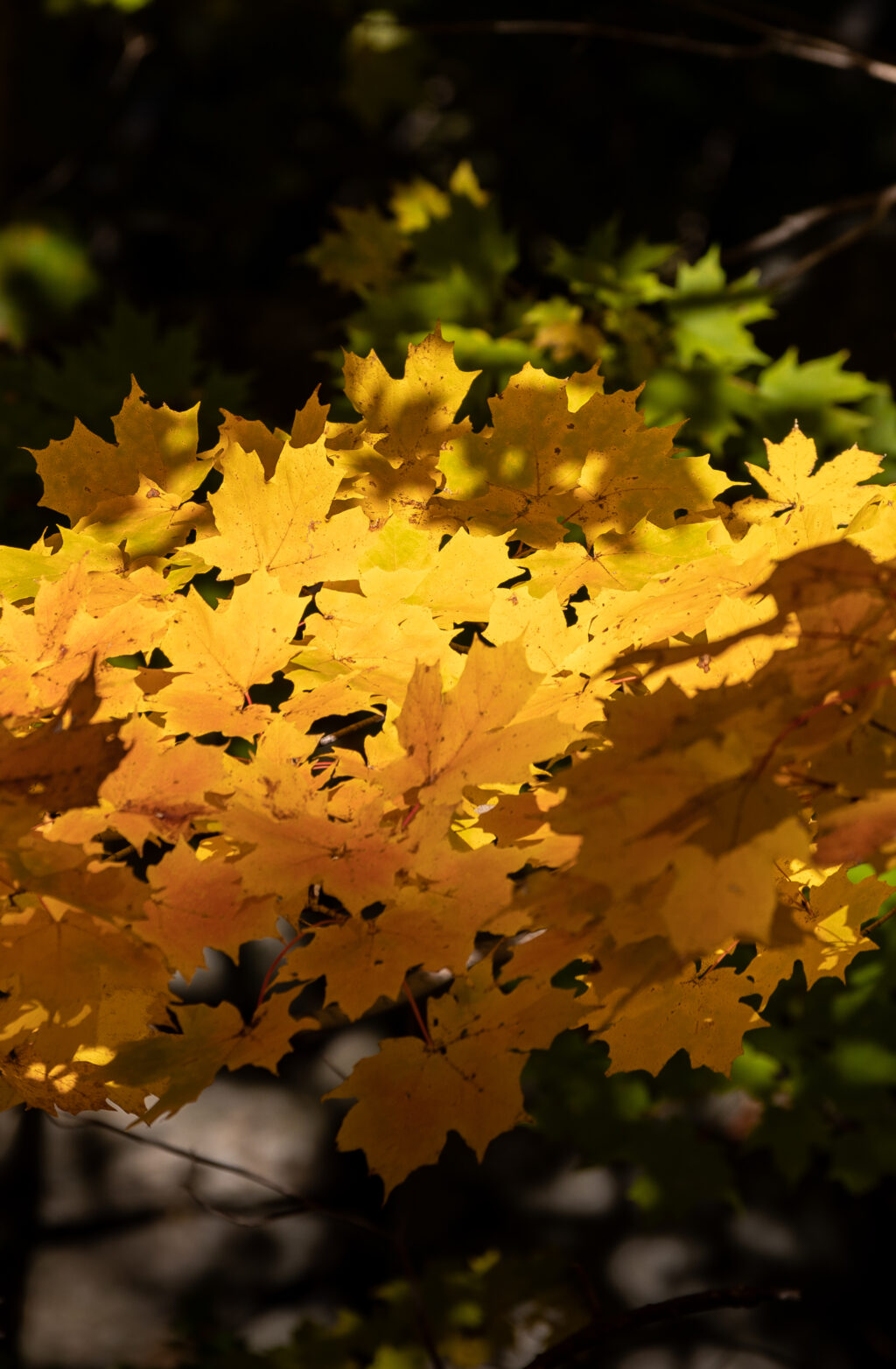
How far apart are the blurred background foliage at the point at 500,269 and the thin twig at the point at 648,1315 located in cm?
51

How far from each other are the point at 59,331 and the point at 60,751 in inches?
126

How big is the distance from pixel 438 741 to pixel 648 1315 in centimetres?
61

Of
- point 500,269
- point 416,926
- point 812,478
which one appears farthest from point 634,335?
point 416,926

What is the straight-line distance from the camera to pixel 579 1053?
146cm

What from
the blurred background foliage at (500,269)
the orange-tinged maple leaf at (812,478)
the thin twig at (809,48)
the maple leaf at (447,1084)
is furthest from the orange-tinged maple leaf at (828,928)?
the thin twig at (809,48)

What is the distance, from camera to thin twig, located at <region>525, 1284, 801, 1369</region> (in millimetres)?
842

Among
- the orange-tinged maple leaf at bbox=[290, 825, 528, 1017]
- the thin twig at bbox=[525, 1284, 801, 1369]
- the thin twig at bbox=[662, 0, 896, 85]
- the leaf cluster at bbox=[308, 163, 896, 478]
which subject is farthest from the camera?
the thin twig at bbox=[662, 0, 896, 85]

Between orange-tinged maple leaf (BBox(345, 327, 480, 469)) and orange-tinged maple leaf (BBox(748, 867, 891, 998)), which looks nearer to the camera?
orange-tinged maple leaf (BBox(748, 867, 891, 998))

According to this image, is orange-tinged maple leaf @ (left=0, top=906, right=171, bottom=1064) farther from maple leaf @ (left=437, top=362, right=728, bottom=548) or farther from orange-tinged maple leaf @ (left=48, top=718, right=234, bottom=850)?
maple leaf @ (left=437, top=362, right=728, bottom=548)

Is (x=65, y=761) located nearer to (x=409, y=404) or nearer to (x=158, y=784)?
(x=158, y=784)

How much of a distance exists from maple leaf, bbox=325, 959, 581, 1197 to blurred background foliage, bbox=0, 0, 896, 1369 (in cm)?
80

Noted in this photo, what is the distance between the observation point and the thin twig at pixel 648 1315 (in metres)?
0.84

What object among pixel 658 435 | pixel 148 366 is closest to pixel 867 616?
pixel 658 435

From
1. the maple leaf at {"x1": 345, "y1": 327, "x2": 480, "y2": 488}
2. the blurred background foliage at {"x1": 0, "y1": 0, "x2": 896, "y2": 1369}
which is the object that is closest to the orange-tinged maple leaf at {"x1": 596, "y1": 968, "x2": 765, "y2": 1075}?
the maple leaf at {"x1": 345, "y1": 327, "x2": 480, "y2": 488}
